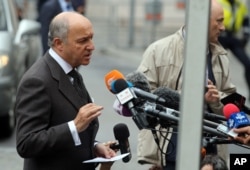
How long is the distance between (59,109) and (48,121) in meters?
0.09

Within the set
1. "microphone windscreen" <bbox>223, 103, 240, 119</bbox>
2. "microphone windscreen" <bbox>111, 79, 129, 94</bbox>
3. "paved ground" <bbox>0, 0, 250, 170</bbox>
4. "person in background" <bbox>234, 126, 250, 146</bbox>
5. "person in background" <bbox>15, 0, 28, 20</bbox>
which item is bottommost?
"paved ground" <bbox>0, 0, 250, 170</bbox>

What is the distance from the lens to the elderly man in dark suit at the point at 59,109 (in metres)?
5.23

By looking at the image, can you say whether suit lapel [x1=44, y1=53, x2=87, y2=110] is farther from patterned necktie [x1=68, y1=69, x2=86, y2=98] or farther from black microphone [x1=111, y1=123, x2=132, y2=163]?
black microphone [x1=111, y1=123, x2=132, y2=163]

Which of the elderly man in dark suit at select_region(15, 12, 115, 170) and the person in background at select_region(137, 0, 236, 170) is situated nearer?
the elderly man in dark suit at select_region(15, 12, 115, 170)

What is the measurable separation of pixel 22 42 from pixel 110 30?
35.4 ft

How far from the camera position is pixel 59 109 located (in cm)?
535

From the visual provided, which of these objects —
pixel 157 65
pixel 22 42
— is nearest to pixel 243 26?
pixel 22 42

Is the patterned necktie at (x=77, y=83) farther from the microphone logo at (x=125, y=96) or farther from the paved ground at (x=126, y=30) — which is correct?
the paved ground at (x=126, y=30)

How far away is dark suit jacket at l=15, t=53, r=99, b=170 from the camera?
523 centimetres

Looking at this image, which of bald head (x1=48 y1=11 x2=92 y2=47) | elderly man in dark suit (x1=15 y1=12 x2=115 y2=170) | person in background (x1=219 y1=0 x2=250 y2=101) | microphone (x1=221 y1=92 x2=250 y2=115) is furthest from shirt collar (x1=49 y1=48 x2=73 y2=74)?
person in background (x1=219 y1=0 x2=250 y2=101)

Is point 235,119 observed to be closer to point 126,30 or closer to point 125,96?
→ point 125,96

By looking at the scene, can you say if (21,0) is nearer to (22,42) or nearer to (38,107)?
(22,42)

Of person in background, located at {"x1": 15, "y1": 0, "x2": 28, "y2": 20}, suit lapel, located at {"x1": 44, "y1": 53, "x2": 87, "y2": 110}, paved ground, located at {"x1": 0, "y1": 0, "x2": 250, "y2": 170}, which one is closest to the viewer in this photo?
suit lapel, located at {"x1": 44, "y1": 53, "x2": 87, "y2": 110}

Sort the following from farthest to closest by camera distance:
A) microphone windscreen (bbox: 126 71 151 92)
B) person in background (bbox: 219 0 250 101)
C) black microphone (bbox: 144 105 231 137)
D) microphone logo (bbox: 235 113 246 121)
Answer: person in background (bbox: 219 0 250 101) < microphone windscreen (bbox: 126 71 151 92) < microphone logo (bbox: 235 113 246 121) < black microphone (bbox: 144 105 231 137)
